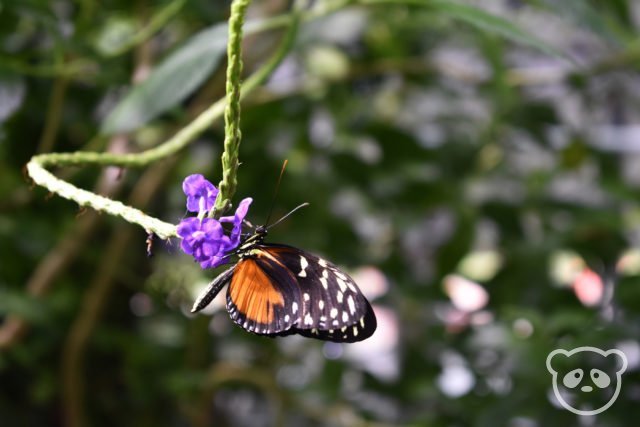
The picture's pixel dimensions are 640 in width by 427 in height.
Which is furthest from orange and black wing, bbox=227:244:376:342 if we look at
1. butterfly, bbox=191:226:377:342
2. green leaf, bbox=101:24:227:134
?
green leaf, bbox=101:24:227:134

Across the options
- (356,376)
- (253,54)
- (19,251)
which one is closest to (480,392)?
(356,376)

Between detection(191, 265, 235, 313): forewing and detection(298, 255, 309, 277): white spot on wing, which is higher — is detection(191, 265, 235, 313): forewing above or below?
below

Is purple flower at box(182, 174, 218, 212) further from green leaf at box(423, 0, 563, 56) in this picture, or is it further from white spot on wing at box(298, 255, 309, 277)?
green leaf at box(423, 0, 563, 56)

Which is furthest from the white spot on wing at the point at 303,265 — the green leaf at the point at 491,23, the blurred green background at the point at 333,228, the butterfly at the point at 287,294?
the blurred green background at the point at 333,228

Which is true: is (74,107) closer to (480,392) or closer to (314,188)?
(314,188)

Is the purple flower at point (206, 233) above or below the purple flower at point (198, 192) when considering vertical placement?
below

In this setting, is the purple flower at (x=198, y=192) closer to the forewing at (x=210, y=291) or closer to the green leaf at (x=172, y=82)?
the forewing at (x=210, y=291)
